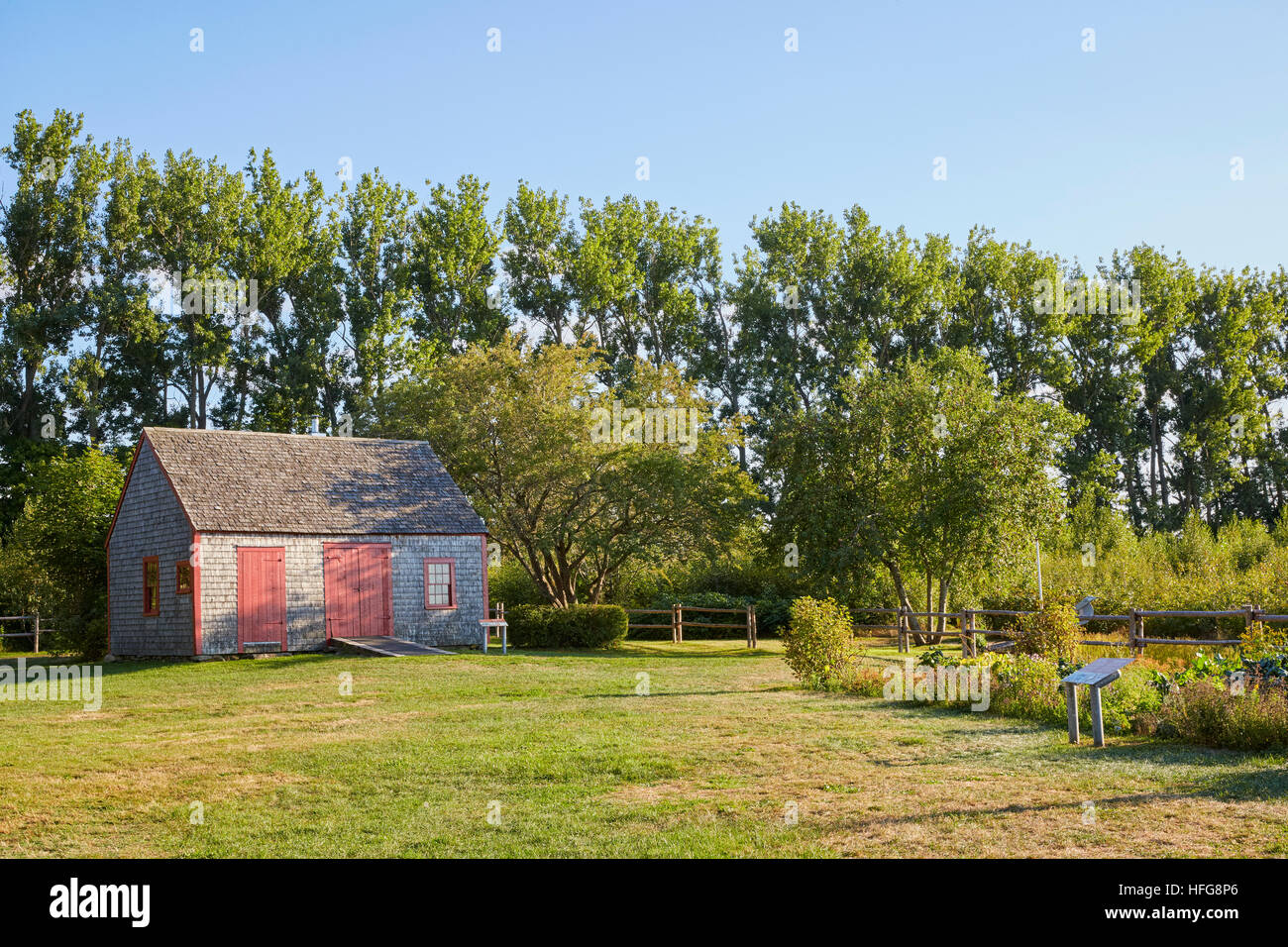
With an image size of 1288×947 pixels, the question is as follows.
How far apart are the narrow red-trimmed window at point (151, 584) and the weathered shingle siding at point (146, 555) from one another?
0.53ft

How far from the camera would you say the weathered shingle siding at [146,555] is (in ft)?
84.9

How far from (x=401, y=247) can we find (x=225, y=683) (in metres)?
33.4

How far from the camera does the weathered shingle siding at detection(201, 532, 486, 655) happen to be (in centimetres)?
2536

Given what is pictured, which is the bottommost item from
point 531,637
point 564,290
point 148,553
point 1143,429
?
point 531,637

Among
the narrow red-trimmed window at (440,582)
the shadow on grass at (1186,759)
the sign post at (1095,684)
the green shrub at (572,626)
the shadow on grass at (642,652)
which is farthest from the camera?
the green shrub at (572,626)

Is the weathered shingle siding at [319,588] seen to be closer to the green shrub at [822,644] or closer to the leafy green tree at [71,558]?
the leafy green tree at [71,558]

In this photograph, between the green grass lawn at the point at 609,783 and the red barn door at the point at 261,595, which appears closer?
the green grass lawn at the point at 609,783

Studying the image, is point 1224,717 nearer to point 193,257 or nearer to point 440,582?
point 440,582

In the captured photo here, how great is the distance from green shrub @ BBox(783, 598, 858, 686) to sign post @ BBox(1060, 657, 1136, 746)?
5.74 meters

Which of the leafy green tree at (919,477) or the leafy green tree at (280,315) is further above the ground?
the leafy green tree at (280,315)

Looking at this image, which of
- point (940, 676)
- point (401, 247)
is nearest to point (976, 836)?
point (940, 676)

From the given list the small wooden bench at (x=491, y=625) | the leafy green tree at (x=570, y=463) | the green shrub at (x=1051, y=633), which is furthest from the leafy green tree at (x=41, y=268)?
the green shrub at (x=1051, y=633)
